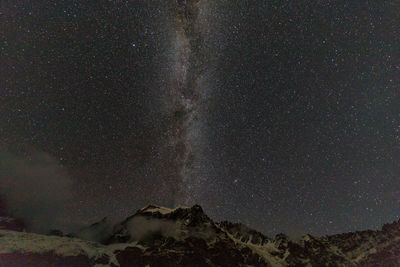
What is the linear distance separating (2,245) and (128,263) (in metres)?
38.9

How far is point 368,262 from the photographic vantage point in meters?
155

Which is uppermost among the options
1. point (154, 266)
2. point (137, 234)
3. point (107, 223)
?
point (107, 223)

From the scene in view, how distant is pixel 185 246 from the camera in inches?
5212

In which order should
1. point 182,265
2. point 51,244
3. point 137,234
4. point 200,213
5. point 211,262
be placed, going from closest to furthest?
point 51,244, point 182,265, point 211,262, point 137,234, point 200,213

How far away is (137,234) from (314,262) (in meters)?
93.5

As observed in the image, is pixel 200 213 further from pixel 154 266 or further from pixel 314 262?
pixel 314 262

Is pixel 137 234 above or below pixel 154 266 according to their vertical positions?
above

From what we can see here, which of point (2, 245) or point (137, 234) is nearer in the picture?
point (2, 245)

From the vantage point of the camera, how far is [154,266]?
343ft

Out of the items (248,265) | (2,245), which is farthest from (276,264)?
(2,245)

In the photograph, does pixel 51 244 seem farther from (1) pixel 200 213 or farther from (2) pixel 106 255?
(1) pixel 200 213

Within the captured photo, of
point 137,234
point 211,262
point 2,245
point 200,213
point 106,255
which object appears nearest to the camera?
point 2,245

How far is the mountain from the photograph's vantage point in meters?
84.6

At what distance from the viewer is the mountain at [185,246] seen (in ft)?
277
